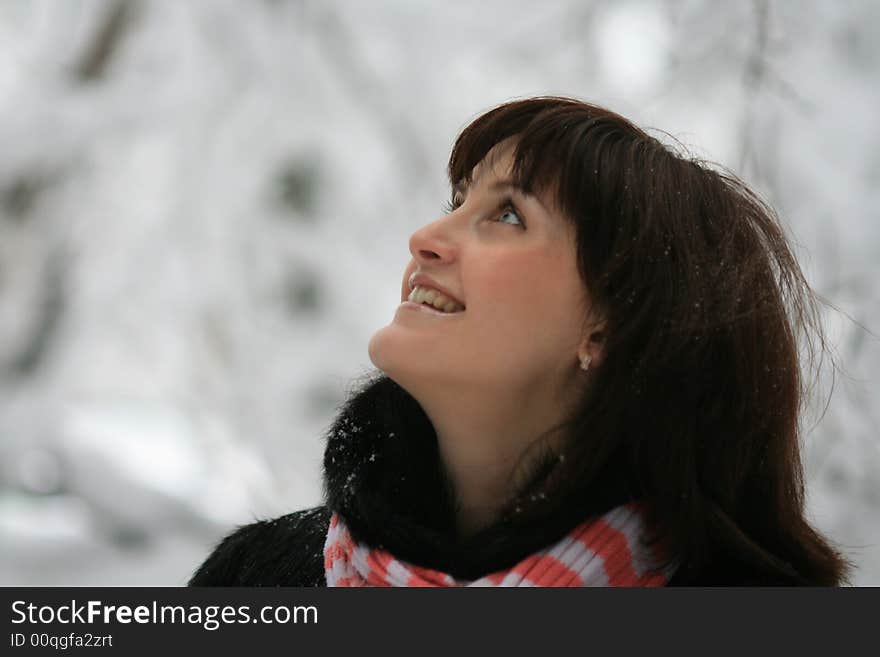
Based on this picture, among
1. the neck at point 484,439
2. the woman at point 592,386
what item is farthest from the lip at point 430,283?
the neck at point 484,439

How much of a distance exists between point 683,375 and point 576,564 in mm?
265

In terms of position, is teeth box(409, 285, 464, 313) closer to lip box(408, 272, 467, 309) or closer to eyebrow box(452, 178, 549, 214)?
lip box(408, 272, 467, 309)

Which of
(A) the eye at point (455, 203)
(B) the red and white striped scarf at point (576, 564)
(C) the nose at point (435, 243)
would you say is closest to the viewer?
(B) the red and white striped scarf at point (576, 564)

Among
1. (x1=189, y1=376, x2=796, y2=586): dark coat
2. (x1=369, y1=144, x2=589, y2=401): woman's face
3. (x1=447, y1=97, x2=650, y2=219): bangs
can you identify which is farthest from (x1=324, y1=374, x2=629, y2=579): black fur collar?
(x1=447, y1=97, x2=650, y2=219): bangs

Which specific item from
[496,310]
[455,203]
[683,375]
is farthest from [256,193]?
[683,375]

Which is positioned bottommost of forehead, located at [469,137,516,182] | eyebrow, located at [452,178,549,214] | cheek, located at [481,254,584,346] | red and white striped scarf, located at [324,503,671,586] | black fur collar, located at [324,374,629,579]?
red and white striped scarf, located at [324,503,671,586]

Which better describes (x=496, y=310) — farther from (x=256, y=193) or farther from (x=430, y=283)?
(x=256, y=193)

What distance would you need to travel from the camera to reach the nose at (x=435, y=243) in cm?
132

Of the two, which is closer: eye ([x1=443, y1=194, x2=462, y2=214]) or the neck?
the neck

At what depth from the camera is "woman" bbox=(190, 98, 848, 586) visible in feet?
4.15

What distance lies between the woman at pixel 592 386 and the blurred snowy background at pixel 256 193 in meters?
0.36

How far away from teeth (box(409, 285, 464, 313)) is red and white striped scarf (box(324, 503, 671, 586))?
12.2 inches

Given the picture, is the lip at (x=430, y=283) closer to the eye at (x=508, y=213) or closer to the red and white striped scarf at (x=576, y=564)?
the eye at (x=508, y=213)
